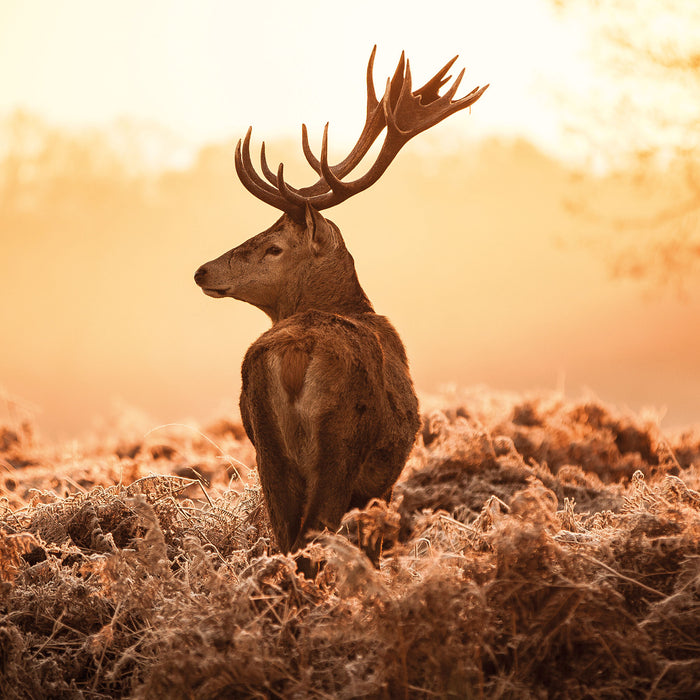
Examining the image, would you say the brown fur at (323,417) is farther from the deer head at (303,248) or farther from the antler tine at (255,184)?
the antler tine at (255,184)

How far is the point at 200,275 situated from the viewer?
5.20 m

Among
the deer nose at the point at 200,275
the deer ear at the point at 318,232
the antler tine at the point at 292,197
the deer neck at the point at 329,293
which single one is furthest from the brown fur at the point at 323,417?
the deer nose at the point at 200,275

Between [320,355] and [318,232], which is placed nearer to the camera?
[320,355]

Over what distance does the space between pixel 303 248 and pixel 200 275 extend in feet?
2.10

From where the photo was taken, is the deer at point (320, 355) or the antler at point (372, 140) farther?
the antler at point (372, 140)

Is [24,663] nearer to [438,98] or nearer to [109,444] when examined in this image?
[438,98]

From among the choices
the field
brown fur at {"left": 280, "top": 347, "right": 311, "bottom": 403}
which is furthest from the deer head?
the field

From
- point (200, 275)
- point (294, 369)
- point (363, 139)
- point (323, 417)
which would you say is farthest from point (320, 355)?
point (363, 139)

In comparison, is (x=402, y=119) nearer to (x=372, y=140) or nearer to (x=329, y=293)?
(x=372, y=140)

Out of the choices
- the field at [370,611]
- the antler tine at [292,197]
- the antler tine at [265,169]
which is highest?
the antler tine at [265,169]

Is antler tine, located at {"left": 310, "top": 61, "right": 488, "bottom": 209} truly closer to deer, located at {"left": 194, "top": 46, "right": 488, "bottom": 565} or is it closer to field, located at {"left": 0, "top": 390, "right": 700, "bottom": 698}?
deer, located at {"left": 194, "top": 46, "right": 488, "bottom": 565}

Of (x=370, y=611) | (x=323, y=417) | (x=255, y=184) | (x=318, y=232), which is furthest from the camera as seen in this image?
(x=255, y=184)

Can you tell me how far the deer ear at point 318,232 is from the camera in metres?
4.88

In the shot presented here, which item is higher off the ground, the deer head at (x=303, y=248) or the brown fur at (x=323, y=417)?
the deer head at (x=303, y=248)
